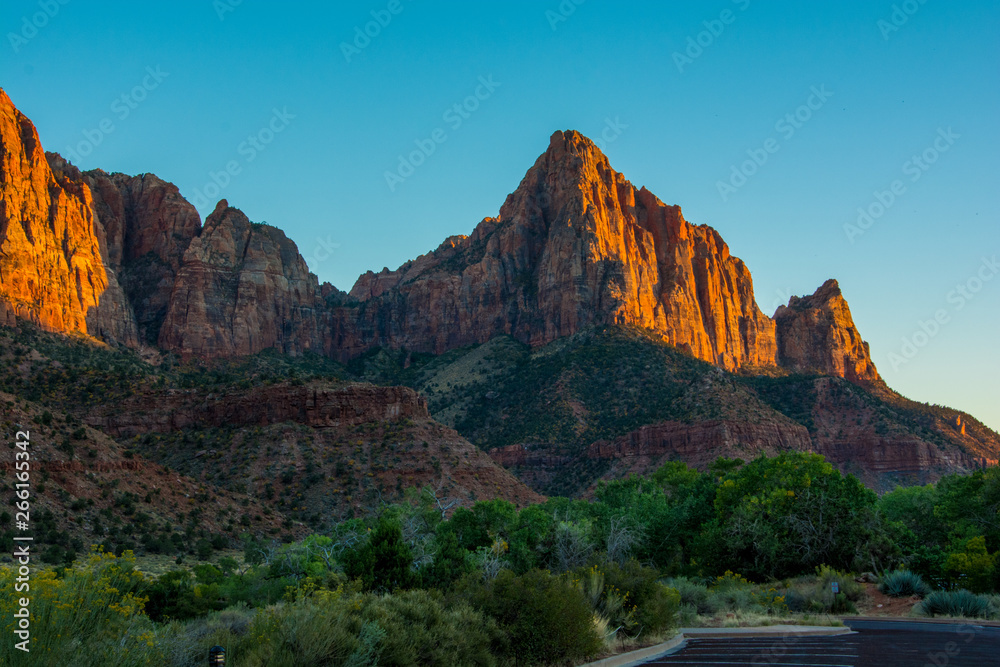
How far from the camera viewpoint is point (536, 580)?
15.9 meters

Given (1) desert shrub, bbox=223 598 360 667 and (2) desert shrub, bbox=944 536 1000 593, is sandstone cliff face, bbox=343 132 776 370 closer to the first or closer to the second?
(2) desert shrub, bbox=944 536 1000 593

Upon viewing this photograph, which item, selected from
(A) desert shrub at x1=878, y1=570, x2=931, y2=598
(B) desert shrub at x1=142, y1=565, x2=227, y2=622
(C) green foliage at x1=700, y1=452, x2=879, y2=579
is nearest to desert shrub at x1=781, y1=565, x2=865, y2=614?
(A) desert shrub at x1=878, y1=570, x2=931, y2=598

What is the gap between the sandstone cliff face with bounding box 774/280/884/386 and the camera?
150 metres

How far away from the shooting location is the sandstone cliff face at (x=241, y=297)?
10762 cm

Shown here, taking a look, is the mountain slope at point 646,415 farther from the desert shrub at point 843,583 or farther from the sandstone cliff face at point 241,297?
the desert shrub at point 843,583

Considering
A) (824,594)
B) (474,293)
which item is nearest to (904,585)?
(824,594)

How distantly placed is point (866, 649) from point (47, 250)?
94.4 m

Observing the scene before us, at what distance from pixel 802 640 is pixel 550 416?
2938 inches

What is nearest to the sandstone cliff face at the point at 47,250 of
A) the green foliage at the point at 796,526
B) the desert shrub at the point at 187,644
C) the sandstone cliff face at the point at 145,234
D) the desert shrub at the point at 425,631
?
the sandstone cliff face at the point at 145,234

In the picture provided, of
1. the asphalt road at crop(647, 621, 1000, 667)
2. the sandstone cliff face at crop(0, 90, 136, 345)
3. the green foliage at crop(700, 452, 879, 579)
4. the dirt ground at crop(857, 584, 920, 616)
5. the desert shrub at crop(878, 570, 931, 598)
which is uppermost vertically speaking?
the sandstone cliff face at crop(0, 90, 136, 345)

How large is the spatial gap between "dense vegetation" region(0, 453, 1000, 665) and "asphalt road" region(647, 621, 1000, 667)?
6.14ft

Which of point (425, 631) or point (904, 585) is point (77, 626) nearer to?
Result: point (425, 631)

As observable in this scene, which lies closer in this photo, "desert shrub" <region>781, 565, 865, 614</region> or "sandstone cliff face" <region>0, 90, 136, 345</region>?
"desert shrub" <region>781, 565, 865, 614</region>

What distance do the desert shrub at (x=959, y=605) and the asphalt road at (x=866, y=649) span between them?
1.91 metres
